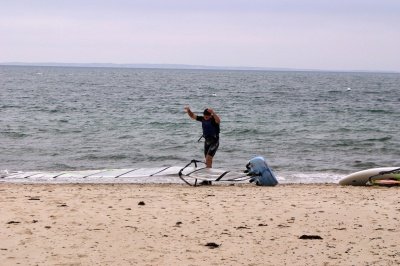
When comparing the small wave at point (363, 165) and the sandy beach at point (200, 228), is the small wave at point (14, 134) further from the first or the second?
the sandy beach at point (200, 228)

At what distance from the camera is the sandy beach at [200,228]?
6605 millimetres

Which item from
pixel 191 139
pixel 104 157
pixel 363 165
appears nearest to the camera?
pixel 363 165

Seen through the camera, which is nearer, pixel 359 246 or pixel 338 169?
pixel 359 246

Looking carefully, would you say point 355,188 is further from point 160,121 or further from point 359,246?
point 160,121

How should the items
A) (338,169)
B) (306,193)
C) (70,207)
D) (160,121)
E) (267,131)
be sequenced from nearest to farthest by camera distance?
(70,207), (306,193), (338,169), (267,131), (160,121)

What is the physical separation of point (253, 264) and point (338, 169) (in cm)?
1056

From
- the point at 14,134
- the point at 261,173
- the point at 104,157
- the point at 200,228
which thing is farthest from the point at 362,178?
the point at 14,134

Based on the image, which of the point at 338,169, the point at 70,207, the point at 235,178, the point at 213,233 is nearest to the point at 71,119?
the point at 338,169

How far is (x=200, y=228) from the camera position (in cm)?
780

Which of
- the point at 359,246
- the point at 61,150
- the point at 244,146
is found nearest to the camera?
the point at 359,246

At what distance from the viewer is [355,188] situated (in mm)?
11758

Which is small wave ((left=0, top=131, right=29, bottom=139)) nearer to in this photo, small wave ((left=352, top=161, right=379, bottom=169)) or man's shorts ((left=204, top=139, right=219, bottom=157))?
man's shorts ((left=204, top=139, right=219, bottom=157))

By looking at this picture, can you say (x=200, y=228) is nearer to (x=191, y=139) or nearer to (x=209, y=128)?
(x=209, y=128)

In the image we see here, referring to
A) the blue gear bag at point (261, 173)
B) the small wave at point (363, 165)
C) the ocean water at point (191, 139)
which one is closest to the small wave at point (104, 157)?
the ocean water at point (191, 139)
